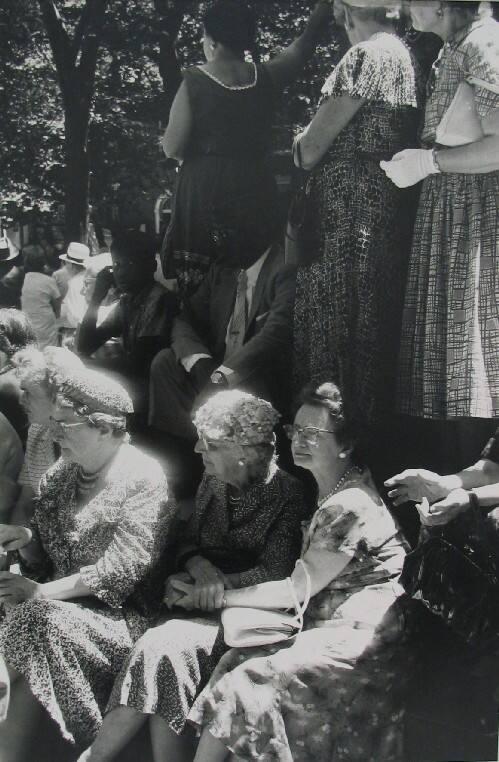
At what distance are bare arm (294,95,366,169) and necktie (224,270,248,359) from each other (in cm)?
57

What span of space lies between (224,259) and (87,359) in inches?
28.3

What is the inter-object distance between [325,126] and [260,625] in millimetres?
1982

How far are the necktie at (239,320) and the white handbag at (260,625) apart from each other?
103 cm

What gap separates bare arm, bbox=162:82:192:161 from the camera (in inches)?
148

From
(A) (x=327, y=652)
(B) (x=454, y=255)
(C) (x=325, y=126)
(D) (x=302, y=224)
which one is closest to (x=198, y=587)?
(A) (x=327, y=652)

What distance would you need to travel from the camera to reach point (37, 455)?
401cm

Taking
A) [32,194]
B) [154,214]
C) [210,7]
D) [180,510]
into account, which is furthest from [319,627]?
[210,7]

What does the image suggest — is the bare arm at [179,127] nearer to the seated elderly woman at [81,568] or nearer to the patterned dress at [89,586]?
the seated elderly woman at [81,568]

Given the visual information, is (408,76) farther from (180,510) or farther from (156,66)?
(180,510)

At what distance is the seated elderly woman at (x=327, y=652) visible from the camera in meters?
3.24

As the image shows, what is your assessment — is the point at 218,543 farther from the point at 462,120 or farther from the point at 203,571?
the point at 462,120

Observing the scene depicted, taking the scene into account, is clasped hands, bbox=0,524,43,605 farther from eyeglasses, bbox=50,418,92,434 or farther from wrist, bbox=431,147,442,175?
wrist, bbox=431,147,442,175

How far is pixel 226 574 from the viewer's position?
145 inches

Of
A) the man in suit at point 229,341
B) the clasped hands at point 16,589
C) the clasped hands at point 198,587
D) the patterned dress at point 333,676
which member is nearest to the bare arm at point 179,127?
the man in suit at point 229,341
